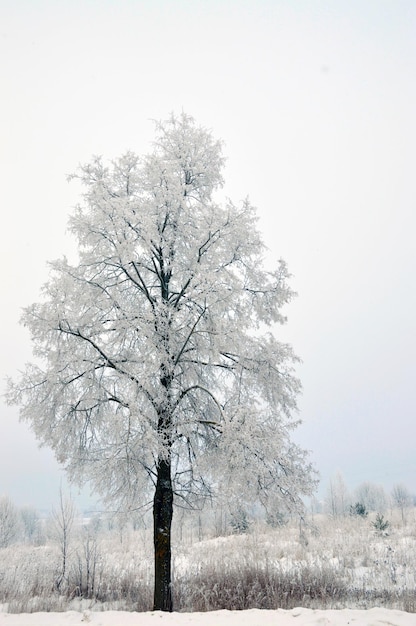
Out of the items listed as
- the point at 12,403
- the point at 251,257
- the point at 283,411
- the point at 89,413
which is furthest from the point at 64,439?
the point at 251,257

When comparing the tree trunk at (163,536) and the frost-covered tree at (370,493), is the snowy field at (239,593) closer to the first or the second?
the tree trunk at (163,536)

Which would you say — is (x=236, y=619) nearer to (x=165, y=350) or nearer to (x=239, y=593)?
(x=239, y=593)

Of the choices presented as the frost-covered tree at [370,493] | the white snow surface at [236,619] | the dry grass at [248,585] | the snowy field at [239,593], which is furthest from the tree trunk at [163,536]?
the frost-covered tree at [370,493]

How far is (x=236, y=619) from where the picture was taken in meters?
5.11

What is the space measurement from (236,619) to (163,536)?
7.18ft

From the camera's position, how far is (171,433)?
6.87 m

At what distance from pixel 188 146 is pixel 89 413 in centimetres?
588

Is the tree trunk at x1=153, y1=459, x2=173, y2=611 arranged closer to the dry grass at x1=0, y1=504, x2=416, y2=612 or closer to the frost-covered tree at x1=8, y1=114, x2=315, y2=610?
the frost-covered tree at x1=8, y1=114, x2=315, y2=610

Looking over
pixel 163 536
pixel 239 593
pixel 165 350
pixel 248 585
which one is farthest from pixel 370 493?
pixel 165 350

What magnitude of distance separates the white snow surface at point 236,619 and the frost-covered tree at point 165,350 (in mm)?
1503

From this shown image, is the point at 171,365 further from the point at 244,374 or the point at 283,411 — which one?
the point at 283,411

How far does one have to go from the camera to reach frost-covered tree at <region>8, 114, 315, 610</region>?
6.63 meters

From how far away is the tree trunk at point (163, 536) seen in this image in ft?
22.2

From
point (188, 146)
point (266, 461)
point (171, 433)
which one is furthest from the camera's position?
point (188, 146)
